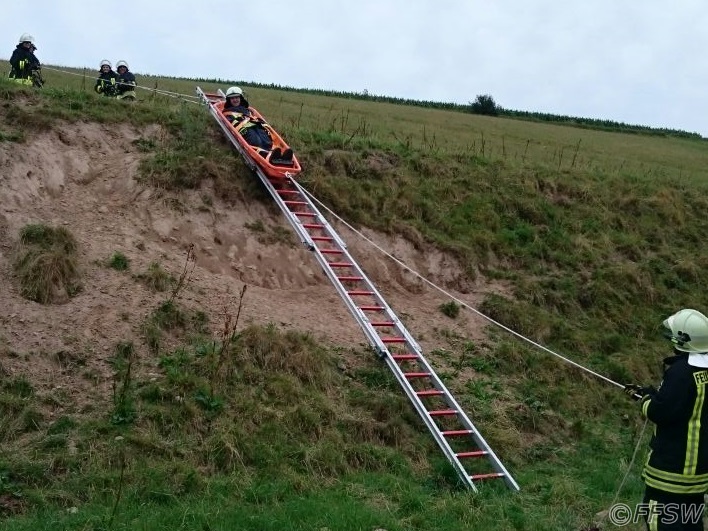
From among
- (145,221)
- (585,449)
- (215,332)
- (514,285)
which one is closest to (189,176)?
(145,221)

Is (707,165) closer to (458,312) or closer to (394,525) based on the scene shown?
(458,312)

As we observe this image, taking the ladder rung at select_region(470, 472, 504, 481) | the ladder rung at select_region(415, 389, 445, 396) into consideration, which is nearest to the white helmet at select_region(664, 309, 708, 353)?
the ladder rung at select_region(470, 472, 504, 481)

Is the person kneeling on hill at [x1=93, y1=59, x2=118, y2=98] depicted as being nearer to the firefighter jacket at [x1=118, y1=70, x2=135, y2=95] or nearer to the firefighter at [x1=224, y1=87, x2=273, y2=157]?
the firefighter jacket at [x1=118, y1=70, x2=135, y2=95]

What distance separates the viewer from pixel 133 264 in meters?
10.1

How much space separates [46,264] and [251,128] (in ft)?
15.1

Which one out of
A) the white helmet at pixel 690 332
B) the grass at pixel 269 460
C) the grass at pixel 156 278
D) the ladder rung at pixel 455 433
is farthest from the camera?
the grass at pixel 156 278

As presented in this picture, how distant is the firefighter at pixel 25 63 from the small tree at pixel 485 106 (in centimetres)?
3302

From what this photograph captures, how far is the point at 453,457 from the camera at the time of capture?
8.28 metres

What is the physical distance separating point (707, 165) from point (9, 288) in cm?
2540

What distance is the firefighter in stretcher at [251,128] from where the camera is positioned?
1241cm

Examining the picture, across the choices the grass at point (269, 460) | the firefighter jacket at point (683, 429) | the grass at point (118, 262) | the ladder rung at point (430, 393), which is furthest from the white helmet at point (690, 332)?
the grass at point (118, 262)

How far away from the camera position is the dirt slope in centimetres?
862

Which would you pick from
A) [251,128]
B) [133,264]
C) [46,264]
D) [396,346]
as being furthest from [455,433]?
[251,128]

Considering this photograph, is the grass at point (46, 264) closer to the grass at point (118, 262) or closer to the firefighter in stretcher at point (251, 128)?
the grass at point (118, 262)
